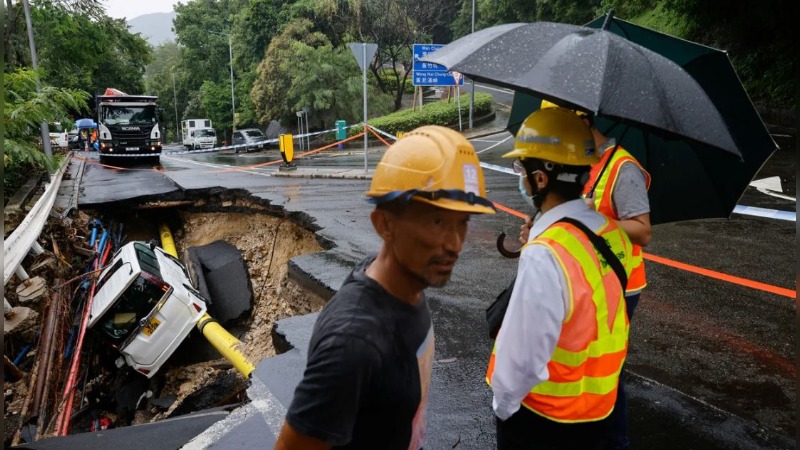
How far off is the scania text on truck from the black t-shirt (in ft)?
70.0

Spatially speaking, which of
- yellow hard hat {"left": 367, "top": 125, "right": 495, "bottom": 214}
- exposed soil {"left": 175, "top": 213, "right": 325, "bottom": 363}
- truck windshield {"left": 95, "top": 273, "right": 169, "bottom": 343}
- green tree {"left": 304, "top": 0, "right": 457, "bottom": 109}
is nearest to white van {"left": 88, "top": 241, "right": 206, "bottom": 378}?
truck windshield {"left": 95, "top": 273, "right": 169, "bottom": 343}

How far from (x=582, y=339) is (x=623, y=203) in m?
1.08

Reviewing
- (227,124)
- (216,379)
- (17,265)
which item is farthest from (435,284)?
(227,124)

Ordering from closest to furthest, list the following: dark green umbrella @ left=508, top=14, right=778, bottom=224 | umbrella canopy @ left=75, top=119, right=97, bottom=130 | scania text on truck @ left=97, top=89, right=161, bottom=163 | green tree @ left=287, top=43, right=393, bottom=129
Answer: dark green umbrella @ left=508, top=14, right=778, bottom=224 < scania text on truck @ left=97, top=89, right=161, bottom=163 < green tree @ left=287, top=43, right=393, bottom=129 < umbrella canopy @ left=75, top=119, right=97, bottom=130

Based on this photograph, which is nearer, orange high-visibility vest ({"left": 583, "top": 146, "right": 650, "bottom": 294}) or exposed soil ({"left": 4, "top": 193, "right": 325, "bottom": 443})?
orange high-visibility vest ({"left": 583, "top": 146, "right": 650, "bottom": 294})

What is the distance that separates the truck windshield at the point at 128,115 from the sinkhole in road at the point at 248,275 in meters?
10.8

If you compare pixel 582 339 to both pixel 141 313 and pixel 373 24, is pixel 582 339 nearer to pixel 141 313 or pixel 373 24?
pixel 141 313

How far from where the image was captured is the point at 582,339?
184 centimetres

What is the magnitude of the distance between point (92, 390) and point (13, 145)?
385 centimetres

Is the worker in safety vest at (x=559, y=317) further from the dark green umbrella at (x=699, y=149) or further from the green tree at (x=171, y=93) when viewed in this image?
the green tree at (x=171, y=93)

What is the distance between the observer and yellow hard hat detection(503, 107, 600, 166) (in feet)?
6.56

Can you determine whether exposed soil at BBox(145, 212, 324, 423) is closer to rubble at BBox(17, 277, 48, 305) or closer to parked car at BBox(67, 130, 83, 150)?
rubble at BBox(17, 277, 48, 305)

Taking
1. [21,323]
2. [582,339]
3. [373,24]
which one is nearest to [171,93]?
[373,24]

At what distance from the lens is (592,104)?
182cm
